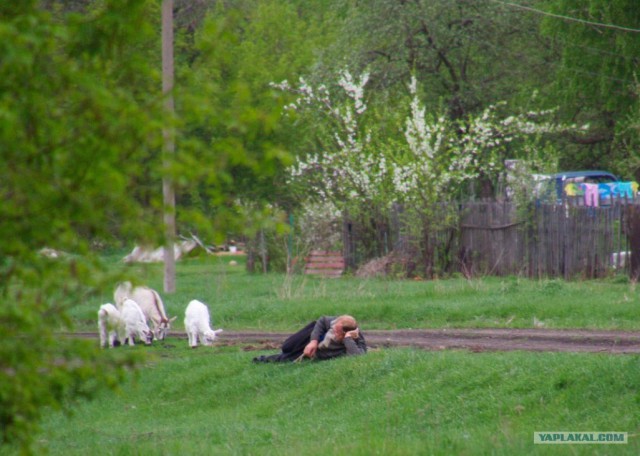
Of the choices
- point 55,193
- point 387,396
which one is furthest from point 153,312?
point 55,193

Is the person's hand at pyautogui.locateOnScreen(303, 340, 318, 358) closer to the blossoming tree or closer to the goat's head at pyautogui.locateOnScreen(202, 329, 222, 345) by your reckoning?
the goat's head at pyautogui.locateOnScreen(202, 329, 222, 345)

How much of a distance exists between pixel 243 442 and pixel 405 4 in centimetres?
2484

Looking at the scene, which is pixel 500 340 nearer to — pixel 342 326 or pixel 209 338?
pixel 342 326

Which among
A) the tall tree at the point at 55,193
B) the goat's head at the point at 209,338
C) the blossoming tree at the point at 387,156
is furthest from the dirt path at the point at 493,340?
the tall tree at the point at 55,193

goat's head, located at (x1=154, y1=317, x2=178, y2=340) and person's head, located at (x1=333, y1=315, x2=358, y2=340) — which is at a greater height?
person's head, located at (x1=333, y1=315, x2=358, y2=340)

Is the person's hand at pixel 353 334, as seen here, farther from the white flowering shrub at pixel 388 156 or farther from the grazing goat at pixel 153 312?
the white flowering shrub at pixel 388 156

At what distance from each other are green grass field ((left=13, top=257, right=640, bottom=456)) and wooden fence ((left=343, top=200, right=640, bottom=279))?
4.48m

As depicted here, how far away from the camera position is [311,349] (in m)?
14.1

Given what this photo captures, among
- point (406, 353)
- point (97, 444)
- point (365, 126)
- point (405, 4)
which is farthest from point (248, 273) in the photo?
point (97, 444)

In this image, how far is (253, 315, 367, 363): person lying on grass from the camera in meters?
14.0

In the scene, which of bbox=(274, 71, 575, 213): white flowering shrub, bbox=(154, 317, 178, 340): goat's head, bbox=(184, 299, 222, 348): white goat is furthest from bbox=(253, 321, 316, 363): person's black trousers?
bbox=(274, 71, 575, 213): white flowering shrub

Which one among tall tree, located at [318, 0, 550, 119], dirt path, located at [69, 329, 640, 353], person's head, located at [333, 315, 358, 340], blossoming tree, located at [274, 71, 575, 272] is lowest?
dirt path, located at [69, 329, 640, 353]

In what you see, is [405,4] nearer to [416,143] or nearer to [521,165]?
[416,143]

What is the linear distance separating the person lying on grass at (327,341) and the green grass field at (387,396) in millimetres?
305
